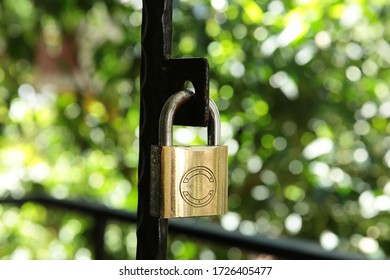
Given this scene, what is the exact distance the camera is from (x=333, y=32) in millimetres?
2174

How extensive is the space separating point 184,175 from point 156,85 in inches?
4.0

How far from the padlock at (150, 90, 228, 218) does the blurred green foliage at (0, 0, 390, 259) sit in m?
1.38

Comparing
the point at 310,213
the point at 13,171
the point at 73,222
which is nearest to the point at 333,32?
the point at 310,213

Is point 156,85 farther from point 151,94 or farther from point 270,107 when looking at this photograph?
point 270,107

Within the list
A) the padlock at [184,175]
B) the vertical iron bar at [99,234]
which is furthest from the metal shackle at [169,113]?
the vertical iron bar at [99,234]

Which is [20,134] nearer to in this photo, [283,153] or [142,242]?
[283,153]

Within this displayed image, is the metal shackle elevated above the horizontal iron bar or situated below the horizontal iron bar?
above

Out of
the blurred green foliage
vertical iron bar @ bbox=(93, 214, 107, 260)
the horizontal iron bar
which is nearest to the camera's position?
the horizontal iron bar

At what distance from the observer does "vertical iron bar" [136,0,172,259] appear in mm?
498

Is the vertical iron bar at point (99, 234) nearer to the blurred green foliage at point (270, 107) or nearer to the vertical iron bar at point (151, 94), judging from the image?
the blurred green foliage at point (270, 107)

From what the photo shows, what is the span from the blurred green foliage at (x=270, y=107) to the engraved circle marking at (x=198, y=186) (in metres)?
1.41

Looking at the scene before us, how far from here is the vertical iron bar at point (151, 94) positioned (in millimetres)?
498

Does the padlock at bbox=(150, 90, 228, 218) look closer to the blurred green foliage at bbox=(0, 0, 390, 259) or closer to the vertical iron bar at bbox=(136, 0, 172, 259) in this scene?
the vertical iron bar at bbox=(136, 0, 172, 259)

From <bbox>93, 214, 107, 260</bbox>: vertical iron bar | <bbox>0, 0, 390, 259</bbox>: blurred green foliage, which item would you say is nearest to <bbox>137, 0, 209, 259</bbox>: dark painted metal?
<bbox>93, 214, 107, 260</bbox>: vertical iron bar
